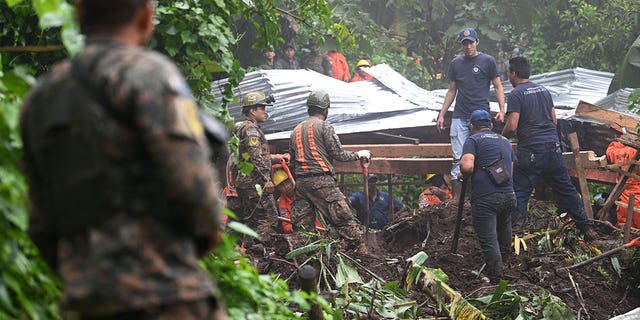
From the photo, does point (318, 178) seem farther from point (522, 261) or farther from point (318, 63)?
point (318, 63)

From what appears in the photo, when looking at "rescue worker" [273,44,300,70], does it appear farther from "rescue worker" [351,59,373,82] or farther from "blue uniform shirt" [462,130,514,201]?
"blue uniform shirt" [462,130,514,201]

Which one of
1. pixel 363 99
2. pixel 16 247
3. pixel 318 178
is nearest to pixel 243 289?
pixel 16 247

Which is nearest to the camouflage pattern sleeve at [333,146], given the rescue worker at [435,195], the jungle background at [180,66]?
the rescue worker at [435,195]

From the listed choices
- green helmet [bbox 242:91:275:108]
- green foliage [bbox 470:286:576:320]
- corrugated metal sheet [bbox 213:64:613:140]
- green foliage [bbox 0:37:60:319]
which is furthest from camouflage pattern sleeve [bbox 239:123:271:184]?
green foliage [bbox 0:37:60:319]

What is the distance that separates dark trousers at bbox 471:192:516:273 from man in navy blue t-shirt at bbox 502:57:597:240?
33.9 inches

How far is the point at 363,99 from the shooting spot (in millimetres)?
11938

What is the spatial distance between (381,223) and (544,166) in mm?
2633

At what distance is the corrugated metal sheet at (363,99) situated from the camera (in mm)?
11133

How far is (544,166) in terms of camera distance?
8.88 metres

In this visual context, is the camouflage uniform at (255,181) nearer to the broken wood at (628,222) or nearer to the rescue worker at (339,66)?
the broken wood at (628,222)

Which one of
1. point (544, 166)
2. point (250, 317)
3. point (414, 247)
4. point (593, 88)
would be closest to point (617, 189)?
point (544, 166)

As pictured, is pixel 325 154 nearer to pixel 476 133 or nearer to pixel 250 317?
pixel 476 133

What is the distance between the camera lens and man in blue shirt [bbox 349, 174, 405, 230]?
10680mm

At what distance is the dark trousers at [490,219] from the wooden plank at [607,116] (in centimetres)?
189
